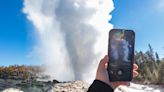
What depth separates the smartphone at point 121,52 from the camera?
1485mm

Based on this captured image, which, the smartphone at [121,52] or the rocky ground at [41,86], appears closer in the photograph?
the smartphone at [121,52]

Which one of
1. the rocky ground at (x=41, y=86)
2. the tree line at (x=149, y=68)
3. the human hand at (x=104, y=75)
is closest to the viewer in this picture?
the human hand at (x=104, y=75)

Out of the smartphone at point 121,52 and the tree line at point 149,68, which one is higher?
the tree line at point 149,68

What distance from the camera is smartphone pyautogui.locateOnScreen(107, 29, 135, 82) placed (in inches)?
58.5

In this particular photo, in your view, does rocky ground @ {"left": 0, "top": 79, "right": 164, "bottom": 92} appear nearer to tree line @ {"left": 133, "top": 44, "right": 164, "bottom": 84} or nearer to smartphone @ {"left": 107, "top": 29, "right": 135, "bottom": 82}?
tree line @ {"left": 133, "top": 44, "right": 164, "bottom": 84}

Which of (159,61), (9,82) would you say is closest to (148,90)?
(9,82)

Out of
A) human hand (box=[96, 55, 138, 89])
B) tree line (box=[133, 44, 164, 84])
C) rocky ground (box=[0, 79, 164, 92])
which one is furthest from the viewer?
tree line (box=[133, 44, 164, 84])

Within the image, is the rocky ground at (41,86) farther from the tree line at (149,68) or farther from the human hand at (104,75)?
the human hand at (104,75)

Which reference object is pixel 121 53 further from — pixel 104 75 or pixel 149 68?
pixel 149 68

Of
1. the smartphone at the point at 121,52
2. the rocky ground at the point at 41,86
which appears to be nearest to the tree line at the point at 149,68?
the rocky ground at the point at 41,86

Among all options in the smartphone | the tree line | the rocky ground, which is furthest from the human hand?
the tree line

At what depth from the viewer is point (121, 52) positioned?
1.55 metres

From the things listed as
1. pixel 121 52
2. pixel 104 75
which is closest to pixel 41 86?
pixel 121 52

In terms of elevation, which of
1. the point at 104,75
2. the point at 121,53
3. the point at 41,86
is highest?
the point at 41,86
